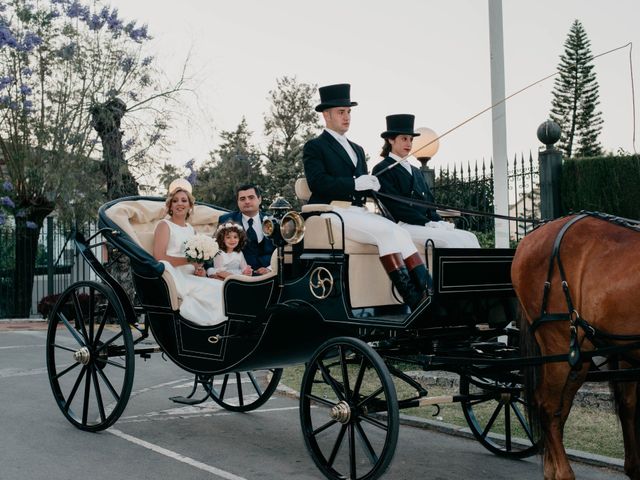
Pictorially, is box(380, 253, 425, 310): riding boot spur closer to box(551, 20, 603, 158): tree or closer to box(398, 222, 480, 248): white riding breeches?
box(398, 222, 480, 248): white riding breeches

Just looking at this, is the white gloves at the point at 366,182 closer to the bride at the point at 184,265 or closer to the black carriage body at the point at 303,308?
the black carriage body at the point at 303,308

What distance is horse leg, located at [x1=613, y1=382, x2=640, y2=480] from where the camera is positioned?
454 centimetres

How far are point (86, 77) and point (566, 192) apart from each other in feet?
37.3

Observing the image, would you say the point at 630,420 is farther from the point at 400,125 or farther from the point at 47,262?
the point at 47,262

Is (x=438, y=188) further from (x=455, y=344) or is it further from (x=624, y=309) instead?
(x=624, y=309)

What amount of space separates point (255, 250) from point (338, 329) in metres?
1.42

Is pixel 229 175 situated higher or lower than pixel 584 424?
higher

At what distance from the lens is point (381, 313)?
17.7 feet

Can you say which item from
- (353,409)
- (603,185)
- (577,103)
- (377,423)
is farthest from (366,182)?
(577,103)

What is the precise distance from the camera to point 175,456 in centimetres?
557

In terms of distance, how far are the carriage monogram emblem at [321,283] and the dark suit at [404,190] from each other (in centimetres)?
87

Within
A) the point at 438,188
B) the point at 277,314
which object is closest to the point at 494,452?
the point at 277,314

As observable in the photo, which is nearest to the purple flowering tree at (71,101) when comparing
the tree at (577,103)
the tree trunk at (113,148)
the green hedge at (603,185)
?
the tree trunk at (113,148)

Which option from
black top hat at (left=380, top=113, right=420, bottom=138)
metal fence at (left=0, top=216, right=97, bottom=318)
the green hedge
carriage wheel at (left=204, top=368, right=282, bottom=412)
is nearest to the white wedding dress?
carriage wheel at (left=204, top=368, right=282, bottom=412)
